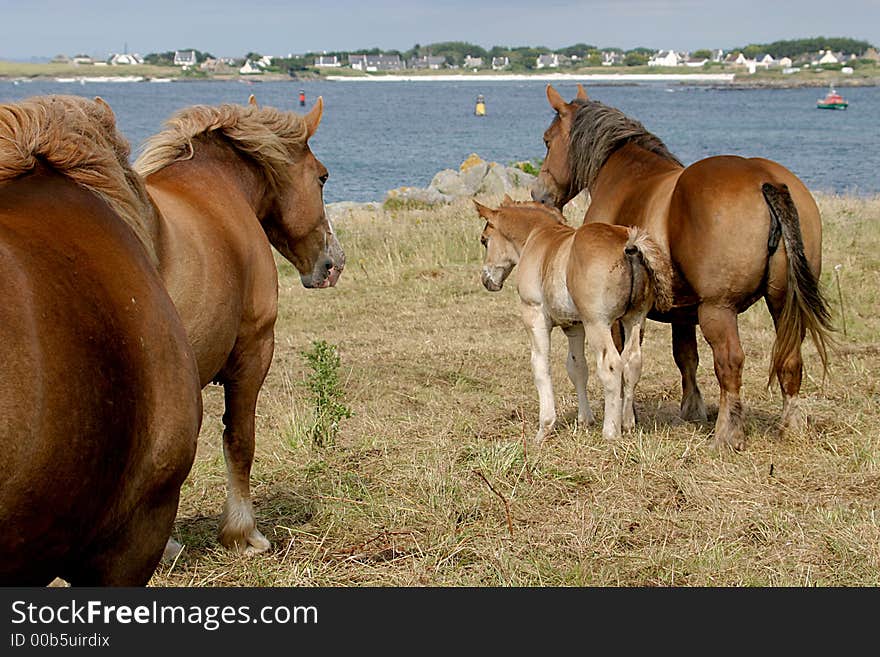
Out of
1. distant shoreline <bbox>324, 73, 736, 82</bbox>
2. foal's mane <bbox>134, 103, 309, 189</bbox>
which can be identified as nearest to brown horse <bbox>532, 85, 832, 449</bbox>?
foal's mane <bbox>134, 103, 309, 189</bbox>

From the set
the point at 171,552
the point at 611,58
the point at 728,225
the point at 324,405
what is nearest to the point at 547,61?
the point at 611,58

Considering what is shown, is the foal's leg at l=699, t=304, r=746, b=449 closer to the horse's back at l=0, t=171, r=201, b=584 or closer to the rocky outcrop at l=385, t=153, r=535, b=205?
the horse's back at l=0, t=171, r=201, b=584

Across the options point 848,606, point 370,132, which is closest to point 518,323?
point 848,606

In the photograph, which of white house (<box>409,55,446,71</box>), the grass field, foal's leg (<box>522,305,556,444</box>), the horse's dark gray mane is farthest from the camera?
white house (<box>409,55,446,71</box>)

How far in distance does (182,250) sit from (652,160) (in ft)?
12.2

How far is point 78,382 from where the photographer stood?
5.88 feet

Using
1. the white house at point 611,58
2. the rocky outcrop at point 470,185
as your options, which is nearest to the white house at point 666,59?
the white house at point 611,58

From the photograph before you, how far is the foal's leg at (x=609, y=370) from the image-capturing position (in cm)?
535

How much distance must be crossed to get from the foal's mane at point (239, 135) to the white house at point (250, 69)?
150646 millimetres

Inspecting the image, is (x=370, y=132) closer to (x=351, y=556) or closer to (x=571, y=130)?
(x=571, y=130)

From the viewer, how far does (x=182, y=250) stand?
11.6 ft

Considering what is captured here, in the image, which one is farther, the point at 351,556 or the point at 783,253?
the point at 783,253

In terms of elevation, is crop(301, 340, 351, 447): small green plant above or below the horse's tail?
below

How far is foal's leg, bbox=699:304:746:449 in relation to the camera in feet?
17.8
